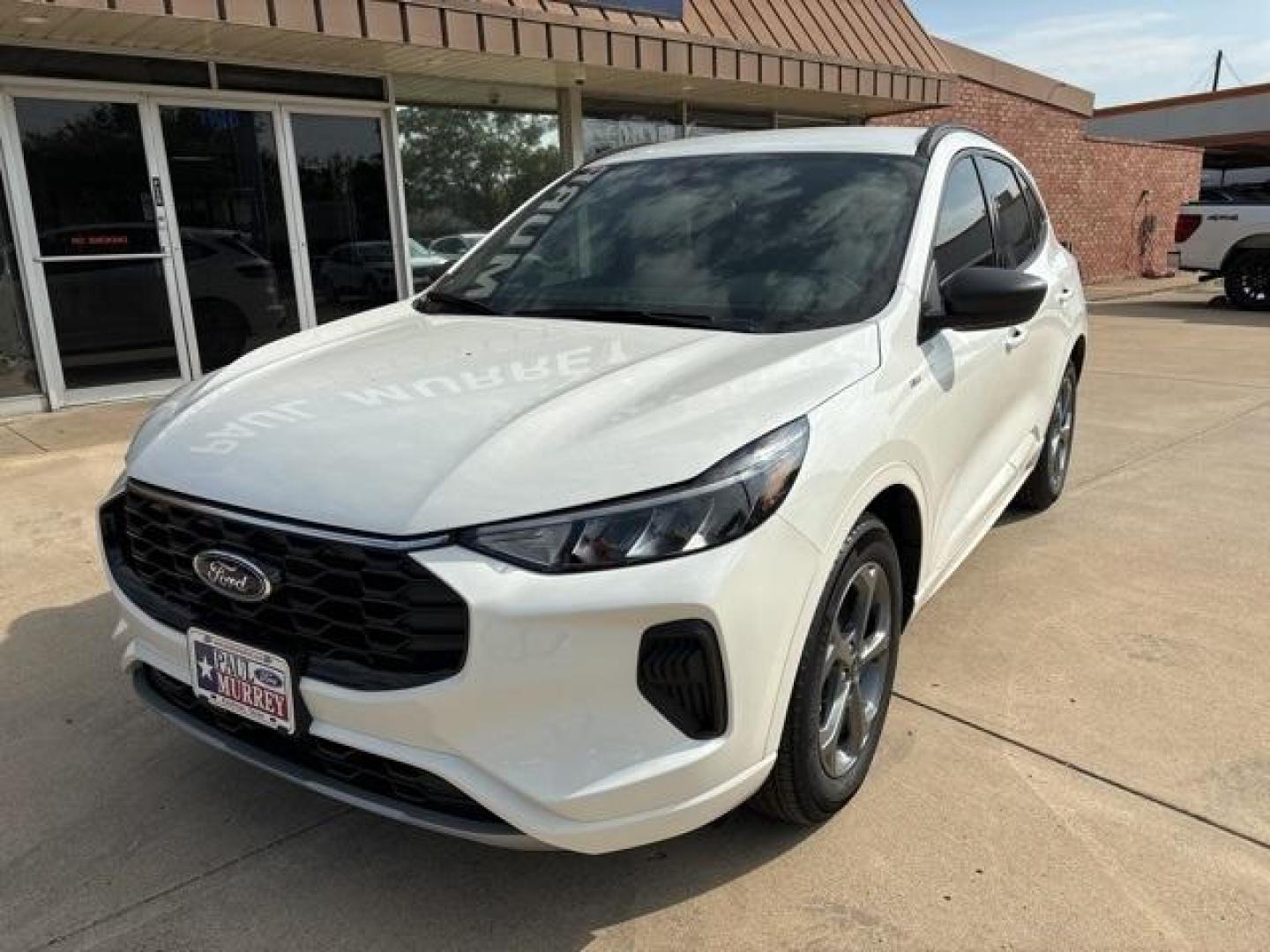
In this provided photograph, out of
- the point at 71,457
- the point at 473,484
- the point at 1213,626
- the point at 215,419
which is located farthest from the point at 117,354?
the point at 1213,626

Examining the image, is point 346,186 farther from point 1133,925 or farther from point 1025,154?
point 1025,154

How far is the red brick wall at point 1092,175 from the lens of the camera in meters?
15.4

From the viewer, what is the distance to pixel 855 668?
2568 millimetres

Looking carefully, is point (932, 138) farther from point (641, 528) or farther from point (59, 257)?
point (59, 257)

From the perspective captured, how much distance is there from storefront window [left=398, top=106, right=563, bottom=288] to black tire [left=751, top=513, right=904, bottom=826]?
7.34 metres

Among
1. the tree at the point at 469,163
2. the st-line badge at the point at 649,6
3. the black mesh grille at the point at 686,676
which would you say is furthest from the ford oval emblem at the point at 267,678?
the tree at the point at 469,163

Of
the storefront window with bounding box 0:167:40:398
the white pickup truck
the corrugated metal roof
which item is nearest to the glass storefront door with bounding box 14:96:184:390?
the storefront window with bounding box 0:167:40:398

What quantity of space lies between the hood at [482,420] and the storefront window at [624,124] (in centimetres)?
877

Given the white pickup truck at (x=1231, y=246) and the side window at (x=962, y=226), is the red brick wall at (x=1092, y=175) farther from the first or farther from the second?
the side window at (x=962, y=226)

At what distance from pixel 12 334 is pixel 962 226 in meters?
7.00

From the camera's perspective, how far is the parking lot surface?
2.24 metres

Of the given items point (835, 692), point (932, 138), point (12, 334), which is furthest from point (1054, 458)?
point (12, 334)

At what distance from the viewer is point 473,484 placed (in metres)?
1.95

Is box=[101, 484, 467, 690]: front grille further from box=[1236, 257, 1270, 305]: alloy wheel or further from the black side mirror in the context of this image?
box=[1236, 257, 1270, 305]: alloy wheel
